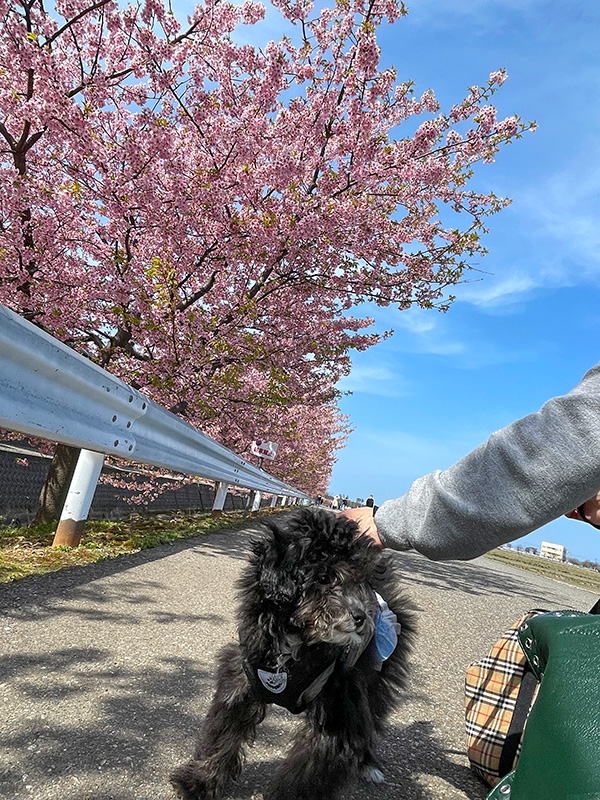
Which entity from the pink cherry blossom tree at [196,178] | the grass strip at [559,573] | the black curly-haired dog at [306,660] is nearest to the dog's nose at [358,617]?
the black curly-haired dog at [306,660]

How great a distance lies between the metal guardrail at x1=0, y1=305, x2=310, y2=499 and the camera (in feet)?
6.25

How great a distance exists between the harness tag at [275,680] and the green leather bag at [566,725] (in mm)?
1214

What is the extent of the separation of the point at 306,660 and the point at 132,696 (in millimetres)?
853

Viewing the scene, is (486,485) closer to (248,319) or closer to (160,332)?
(160,332)

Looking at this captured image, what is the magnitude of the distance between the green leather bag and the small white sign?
39.3 feet

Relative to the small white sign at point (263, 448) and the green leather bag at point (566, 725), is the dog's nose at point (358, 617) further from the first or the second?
the small white sign at point (263, 448)

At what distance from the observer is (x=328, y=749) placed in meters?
1.72

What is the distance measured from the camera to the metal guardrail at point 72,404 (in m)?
1.91

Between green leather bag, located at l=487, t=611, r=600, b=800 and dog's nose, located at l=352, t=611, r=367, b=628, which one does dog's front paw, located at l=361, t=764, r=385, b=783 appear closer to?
dog's nose, located at l=352, t=611, r=367, b=628

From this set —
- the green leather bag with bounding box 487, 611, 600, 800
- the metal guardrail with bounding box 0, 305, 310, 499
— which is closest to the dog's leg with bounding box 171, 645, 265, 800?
the metal guardrail with bounding box 0, 305, 310, 499

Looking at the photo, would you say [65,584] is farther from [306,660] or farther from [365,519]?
[365,519]

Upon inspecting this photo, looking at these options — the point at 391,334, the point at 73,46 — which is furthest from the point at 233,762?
the point at 391,334

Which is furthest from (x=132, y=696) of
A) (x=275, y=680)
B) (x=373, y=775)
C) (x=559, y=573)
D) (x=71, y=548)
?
(x=559, y=573)

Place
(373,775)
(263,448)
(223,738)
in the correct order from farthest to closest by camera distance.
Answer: (263,448)
(373,775)
(223,738)
